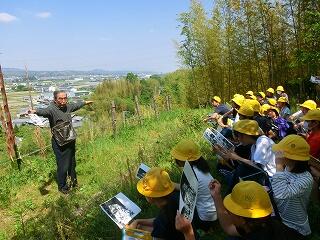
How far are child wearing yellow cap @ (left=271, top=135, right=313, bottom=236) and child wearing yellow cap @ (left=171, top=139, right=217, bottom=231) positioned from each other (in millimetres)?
709

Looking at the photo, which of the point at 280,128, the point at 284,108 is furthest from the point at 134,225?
the point at 284,108

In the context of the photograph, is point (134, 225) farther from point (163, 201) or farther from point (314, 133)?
point (314, 133)

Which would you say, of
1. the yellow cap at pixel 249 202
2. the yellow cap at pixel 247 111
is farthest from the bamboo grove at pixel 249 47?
the yellow cap at pixel 249 202

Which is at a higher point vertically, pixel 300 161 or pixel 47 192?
pixel 300 161

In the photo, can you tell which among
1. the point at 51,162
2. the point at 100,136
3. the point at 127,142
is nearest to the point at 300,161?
the point at 51,162

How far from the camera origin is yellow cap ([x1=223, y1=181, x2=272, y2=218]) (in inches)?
86.9

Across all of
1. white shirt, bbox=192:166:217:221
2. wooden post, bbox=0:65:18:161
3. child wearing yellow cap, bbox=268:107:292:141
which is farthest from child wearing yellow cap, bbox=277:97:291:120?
wooden post, bbox=0:65:18:161

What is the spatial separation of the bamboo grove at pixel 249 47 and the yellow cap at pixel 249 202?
10364 millimetres

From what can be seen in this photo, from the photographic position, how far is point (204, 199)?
363 cm

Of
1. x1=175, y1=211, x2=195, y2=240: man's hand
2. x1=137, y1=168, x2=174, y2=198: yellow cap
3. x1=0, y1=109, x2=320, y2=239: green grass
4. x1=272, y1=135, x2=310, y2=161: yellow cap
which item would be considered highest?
x1=272, y1=135, x2=310, y2=161: yellow cap

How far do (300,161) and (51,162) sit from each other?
6168 millimetres

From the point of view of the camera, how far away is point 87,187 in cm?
649

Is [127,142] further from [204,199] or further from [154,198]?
[154,198]

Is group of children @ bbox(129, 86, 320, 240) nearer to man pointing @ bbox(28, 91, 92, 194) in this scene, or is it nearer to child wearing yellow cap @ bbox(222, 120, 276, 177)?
child wearing yellow cap @ bbox(222, 120, 276, 177)
